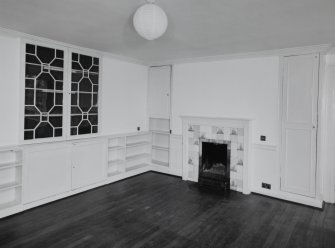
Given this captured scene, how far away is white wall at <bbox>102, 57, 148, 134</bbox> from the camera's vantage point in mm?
5215

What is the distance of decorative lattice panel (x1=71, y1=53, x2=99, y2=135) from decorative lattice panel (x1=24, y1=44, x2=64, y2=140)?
0.86 ft

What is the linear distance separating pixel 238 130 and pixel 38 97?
364cm

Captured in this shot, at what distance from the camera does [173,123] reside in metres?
5.86

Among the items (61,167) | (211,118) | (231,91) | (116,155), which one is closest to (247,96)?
(231,91)

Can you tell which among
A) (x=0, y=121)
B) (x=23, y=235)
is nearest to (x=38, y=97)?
(x=0, y=121)

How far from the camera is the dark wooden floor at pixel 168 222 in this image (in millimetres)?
2984

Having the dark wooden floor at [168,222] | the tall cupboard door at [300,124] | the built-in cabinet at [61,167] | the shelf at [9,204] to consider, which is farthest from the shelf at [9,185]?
the tall cupboard door at [300,124]

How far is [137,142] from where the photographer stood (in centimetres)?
595

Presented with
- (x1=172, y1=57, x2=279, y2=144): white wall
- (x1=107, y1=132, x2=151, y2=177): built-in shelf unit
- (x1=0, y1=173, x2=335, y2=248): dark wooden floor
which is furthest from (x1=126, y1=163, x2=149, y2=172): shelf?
(x1=172, y1=57, x2=279, y2=144): white wall

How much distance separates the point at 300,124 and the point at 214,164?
1.86 meters

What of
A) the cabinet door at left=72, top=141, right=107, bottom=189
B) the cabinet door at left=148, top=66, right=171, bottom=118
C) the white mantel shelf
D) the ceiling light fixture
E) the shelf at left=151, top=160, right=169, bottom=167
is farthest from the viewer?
the shelf at left=151, top=160, right=169, bottom=167

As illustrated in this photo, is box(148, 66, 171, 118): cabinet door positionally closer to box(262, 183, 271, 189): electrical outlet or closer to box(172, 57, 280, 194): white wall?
box(172, 57, 280, 194): white wall

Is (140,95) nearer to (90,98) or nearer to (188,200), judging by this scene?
(90,98)

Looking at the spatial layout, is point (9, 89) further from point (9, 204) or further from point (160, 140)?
point (160, 140)
